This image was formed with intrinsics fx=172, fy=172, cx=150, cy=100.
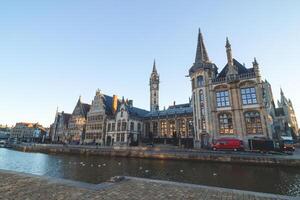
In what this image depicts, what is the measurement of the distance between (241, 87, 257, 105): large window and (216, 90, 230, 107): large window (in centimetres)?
349

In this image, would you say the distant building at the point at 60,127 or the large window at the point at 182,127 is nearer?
the large window at the point at 182,127

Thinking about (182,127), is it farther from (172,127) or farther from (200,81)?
(200,81)

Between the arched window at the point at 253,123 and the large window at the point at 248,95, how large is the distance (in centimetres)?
254

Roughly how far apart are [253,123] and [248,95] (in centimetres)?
641

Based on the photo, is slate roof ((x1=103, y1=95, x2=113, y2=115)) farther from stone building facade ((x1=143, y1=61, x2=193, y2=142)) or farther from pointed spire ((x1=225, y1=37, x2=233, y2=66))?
pointed spire ((x1=225, y1=37, x2=233, y2=66))

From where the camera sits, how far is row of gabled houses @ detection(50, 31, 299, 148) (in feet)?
126

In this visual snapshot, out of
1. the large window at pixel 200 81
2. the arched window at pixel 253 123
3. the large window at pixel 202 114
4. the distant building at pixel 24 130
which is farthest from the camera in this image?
the distant building at pixel 24 130

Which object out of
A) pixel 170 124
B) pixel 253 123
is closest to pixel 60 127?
pixel 170 124

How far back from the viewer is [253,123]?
37938 millimetres

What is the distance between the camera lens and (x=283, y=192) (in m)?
11.1

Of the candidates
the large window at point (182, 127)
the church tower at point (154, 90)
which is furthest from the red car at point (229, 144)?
the church tower at point (154, 90)

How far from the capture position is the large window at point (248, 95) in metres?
38.8

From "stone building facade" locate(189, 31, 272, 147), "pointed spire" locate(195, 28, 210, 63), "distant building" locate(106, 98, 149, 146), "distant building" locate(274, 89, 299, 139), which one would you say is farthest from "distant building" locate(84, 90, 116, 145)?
"distant building" locate(274, 89, 299, 139)

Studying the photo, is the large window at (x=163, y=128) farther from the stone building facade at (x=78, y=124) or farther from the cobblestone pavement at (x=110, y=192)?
the cobblestone pavement at (x=110, y=192)
